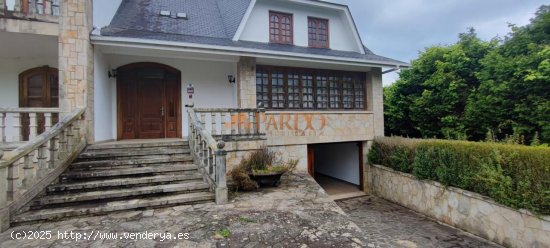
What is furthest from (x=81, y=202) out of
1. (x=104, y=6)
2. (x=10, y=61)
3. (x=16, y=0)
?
(x=104, y=6)

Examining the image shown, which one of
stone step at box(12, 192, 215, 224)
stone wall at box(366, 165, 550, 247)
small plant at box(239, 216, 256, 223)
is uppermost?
stone step at box(12, 192, 215, 224)

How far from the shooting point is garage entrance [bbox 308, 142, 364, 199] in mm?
9812

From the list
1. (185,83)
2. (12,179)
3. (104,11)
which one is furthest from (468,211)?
(104,11)

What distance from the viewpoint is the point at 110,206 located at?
14.5 ft

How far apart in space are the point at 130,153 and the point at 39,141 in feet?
5.55

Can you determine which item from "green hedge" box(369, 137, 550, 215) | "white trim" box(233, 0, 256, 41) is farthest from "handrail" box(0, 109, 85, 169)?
"green hedge" box(369, 137, 550, 215)

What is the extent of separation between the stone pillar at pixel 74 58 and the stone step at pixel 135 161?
1069 millimetres

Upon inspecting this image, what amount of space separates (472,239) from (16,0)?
38.0 ft

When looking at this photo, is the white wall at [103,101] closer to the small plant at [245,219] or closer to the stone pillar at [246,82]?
the stone pillar at [246,82]

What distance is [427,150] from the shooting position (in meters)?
7.22

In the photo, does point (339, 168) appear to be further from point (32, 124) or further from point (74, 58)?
point (32, 124)

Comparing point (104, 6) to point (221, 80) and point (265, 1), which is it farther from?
point (265, 1)

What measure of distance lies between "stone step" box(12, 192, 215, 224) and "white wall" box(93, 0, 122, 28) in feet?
16.2

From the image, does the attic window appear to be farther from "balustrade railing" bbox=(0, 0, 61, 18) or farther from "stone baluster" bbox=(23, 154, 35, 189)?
"stone baluster" bbox=(23, 154, 35, 189)
